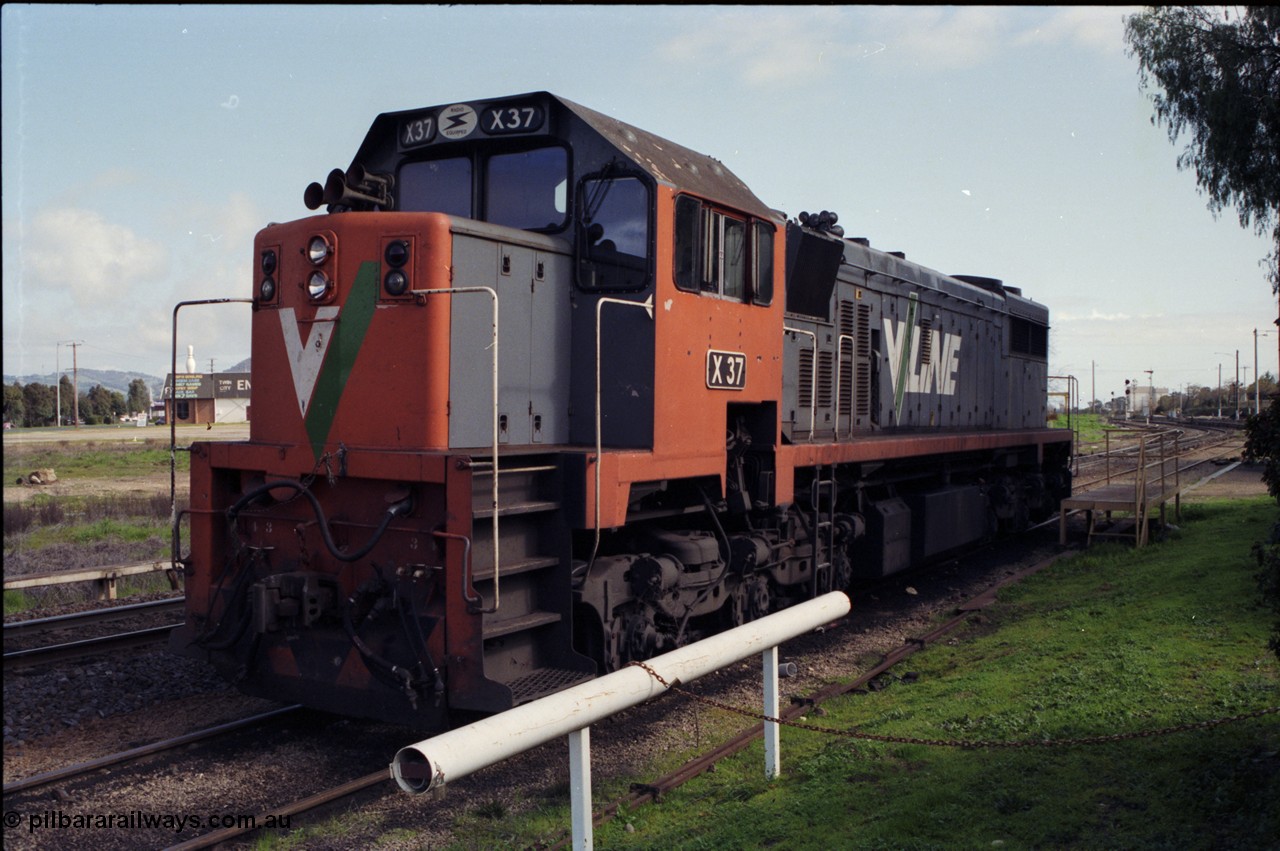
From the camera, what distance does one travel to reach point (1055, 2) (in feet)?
9.49

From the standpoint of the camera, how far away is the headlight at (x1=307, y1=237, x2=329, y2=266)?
6.02 metres

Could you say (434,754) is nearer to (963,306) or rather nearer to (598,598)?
(598,598)

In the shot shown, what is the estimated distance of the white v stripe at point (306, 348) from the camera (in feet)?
20.1

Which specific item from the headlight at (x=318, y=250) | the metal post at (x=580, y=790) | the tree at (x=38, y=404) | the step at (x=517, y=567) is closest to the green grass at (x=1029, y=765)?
the metal post at (x=580, y=790)

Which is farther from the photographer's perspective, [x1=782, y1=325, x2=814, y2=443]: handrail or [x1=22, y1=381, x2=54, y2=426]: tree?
[x1=22, y1=381, x2=54, y2=426]: tree

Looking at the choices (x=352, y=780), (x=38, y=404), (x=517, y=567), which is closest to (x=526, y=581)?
(x=517, y=567)

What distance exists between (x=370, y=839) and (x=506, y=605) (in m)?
1.44

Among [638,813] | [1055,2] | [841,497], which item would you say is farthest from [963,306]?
[1055,2]

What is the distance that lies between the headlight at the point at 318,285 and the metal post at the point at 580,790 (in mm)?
3247

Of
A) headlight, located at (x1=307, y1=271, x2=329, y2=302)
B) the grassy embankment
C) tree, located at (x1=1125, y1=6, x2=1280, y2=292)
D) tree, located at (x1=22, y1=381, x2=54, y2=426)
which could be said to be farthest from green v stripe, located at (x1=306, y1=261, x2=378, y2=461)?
tree, located at (x1=22, y1=381, x2=54, y2=426)

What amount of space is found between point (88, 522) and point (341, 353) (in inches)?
569

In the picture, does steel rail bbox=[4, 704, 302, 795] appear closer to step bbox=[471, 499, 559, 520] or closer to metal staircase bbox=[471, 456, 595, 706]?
metal staircase bbox=[471, 456, 595, 706]

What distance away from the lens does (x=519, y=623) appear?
573 cm

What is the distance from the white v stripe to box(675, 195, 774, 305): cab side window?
2.28 meters
